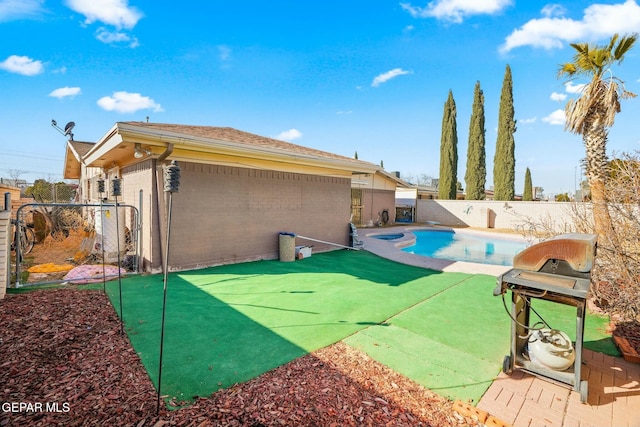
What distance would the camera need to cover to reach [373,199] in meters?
22.1

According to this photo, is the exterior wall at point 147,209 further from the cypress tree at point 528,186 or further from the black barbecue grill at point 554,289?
the cypress tree at point 528,186

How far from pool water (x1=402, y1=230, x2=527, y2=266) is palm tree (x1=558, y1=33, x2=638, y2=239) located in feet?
18.0

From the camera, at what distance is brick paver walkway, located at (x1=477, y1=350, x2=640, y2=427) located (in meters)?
2.57

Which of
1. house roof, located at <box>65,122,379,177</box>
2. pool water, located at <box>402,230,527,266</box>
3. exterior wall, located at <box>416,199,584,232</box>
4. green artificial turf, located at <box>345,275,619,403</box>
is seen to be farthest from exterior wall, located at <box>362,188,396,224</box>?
green artificial turf, located at <box>345,275,619,403</box>

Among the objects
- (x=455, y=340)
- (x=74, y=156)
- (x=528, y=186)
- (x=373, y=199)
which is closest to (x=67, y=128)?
(x=74, y=156)

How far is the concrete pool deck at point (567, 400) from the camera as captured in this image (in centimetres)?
257

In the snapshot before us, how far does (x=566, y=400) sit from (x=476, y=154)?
1093 inches

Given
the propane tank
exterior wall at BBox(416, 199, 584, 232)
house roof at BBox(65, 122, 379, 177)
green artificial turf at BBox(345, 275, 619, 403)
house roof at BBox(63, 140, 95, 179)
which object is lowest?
green artificial turf at BBox(345, 275, 619, 403)

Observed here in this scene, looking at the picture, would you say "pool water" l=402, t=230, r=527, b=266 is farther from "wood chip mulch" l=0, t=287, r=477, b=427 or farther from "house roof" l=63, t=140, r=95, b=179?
"house roof" l=63, t=140, r=95, b=179

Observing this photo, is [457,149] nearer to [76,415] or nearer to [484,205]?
[484,205]

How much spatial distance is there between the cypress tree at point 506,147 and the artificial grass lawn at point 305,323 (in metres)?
21.7

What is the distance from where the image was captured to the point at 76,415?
7.99 feet

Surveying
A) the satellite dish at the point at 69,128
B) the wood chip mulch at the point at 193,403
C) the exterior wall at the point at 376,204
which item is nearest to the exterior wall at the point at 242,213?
the wood chip mulch at the point at 193,403

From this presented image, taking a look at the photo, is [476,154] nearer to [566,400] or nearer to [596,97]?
[596,97]
